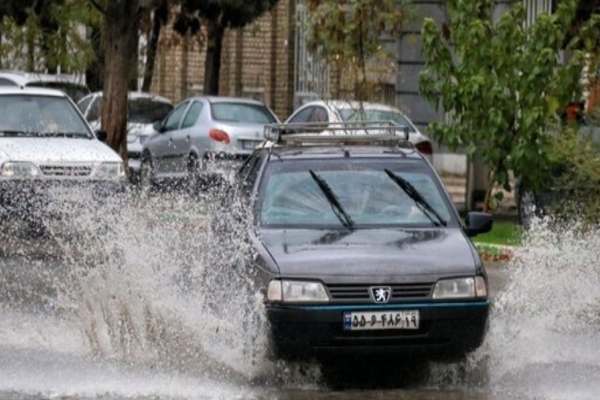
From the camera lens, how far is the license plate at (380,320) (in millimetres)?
11719

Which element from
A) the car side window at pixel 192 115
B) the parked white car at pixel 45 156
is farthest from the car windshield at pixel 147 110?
the parked white car at pixel 45 156

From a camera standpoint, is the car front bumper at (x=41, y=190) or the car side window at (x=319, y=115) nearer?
the car front bumper at (x=41, y=190)

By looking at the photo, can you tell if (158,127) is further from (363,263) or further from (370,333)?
(370,333)

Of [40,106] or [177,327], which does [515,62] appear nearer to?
[40,106]

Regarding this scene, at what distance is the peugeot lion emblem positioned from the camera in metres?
11.8

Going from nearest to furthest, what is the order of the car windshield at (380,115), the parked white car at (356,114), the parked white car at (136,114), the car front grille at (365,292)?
the car front grille at (365,292) < the parked white car at (356,114) < the car windshield at (380,115) < the parked white car at (136,114)

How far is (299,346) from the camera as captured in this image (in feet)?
38.3

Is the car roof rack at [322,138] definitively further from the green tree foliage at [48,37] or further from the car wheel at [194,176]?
the green tree foliage at [48,37]

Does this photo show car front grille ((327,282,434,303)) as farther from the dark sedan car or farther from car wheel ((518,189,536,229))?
car wheel ((518,189,536,229))

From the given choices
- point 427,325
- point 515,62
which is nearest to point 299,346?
point 427,325

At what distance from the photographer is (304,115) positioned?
95.6 ft

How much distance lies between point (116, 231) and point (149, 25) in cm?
2335

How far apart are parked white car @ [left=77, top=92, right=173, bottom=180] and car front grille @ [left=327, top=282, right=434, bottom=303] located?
21191 millimetres

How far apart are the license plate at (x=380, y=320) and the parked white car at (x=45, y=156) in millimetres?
7005
